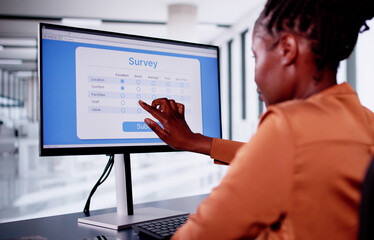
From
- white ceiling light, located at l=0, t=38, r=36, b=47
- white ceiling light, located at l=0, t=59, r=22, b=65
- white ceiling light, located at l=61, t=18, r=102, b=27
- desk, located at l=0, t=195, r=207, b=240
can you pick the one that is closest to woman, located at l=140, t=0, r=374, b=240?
desk, located at l=0, t=195, r=207, b=240

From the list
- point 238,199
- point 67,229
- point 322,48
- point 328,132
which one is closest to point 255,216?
point 238,199

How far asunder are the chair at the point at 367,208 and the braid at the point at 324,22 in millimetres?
234

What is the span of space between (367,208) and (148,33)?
29.9 feet

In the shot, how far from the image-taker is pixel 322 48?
1.89ft

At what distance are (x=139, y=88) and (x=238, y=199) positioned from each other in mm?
642

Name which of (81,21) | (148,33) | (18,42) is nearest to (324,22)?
(81,21)

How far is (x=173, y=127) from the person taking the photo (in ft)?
3.20

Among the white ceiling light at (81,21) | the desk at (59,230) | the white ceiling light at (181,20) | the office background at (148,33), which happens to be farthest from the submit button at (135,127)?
the white ceiling light at (81,21)

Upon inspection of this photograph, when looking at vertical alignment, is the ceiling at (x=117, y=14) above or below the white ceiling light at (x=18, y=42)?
below

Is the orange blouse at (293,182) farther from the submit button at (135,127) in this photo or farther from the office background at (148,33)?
the office background at (148,33)

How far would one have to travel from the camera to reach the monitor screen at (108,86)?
0.93 m

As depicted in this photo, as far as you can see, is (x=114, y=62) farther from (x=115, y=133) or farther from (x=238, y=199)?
(x=238, y=199)

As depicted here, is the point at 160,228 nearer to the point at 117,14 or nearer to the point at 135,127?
the point at 135,127

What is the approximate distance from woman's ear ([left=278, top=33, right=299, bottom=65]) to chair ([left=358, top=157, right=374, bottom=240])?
24 cm
